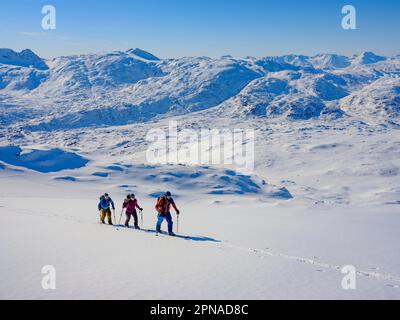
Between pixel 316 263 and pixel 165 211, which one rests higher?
pixel 165 211

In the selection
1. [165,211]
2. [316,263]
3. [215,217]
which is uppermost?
[165,211]

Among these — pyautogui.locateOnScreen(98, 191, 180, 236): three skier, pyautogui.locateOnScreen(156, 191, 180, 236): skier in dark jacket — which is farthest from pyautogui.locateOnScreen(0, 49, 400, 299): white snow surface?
pyautogui.locateOnScreen(98, 191, 180, 236): three skier

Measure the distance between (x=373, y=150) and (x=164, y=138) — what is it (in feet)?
226

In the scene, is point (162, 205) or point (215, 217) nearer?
point (162, 205)

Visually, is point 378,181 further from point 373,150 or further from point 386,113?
point 386,113

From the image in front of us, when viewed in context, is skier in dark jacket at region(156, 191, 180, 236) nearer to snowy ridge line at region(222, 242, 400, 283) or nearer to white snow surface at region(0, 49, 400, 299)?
white snow surface at region(0, 49, 400, 299)

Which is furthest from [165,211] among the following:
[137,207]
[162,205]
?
[137,207]

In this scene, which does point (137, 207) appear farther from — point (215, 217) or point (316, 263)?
point (316, 263)

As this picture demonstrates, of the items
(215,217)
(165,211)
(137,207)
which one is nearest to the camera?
(165,211)

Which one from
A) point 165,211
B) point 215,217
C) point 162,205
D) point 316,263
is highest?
point 162,205

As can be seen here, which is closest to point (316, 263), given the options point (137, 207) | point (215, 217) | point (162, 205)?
point (162, 205)

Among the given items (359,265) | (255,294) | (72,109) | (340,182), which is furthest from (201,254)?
(72,109)

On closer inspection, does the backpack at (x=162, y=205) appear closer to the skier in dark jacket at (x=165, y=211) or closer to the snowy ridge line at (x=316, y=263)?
the skier in dark jacket at (x=165, y=211)

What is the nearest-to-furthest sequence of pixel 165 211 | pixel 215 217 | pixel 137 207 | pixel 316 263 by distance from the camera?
pixel 316 263 → pixel 165 211 → pixel 137 207 → pixel 215 217
